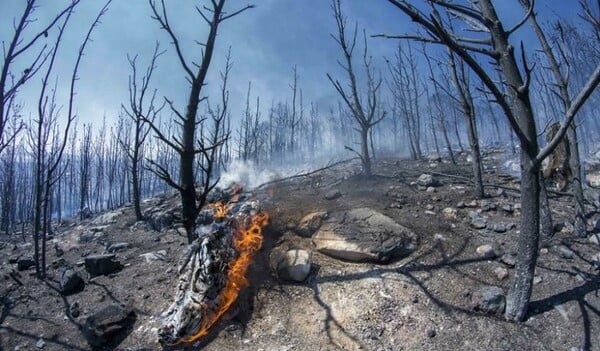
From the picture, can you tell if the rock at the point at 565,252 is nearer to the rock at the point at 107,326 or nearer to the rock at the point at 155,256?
the rock at the point at 107,326

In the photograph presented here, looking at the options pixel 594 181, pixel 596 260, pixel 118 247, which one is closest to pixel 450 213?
pixel 596 260

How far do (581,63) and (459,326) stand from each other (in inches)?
1599

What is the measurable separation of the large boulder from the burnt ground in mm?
170

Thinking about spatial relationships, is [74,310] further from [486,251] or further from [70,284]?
[486,251]

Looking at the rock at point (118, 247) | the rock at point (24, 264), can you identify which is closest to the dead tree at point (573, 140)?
the rock at point (118, 247)

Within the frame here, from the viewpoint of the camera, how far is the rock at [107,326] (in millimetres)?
4172

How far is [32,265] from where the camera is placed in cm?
778

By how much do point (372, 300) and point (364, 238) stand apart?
1.20 m

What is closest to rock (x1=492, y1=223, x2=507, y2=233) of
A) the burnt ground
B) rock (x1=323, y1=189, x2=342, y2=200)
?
the burnt ground

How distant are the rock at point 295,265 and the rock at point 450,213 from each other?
10.6ft

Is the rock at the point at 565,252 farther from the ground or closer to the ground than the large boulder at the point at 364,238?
closer to the ground

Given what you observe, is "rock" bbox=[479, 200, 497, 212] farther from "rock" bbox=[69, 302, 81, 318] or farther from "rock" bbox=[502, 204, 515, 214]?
"rock" bbox=[69, 302, 81, 318]

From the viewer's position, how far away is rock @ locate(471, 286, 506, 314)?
12.4 feet

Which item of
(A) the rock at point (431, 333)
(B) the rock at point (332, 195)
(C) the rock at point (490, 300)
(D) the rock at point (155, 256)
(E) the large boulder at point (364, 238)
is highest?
(B) the rock at point (332, 195)
